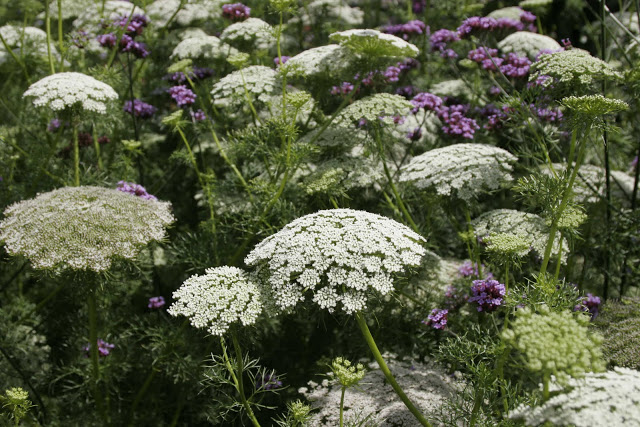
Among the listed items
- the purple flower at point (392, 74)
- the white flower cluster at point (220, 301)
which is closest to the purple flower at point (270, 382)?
the white flower cluster at point (220, 301)

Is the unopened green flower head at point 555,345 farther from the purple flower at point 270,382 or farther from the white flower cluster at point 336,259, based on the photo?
the purple flower at point 270,382

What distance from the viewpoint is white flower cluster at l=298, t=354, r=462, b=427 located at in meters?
4.30

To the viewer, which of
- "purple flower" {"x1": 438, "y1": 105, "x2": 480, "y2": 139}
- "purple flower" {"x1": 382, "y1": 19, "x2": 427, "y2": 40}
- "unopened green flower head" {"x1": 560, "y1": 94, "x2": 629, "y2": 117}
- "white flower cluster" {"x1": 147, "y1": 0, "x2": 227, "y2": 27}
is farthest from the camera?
"white flower cluster" {"x1": 147, "y1": 0, "x2": 227, "y2": 27}

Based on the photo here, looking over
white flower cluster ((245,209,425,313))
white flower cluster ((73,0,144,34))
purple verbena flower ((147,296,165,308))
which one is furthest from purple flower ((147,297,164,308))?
white flower cluster ((73,0,144,34))

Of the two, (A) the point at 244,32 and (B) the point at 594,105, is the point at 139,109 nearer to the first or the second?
(A) the point at 244,32

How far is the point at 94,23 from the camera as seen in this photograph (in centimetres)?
760

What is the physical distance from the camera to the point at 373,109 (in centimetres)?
525

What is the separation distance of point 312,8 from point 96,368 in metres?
6.83

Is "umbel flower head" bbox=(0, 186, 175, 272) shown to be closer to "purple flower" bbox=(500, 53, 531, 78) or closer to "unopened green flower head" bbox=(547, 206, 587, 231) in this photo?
"unopened green flower head" bbox=(547, 206, 587, 231)

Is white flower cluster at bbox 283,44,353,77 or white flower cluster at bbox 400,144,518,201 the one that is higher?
white flower cluster at bbox 283,44,353,77

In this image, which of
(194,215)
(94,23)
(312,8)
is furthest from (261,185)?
(312,8)

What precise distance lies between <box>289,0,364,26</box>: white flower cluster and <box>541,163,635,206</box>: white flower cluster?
434cm

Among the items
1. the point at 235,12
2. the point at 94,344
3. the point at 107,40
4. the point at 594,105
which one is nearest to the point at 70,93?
the point at 107,40

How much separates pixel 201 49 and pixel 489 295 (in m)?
4.44
